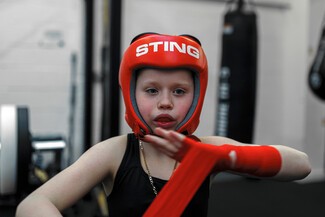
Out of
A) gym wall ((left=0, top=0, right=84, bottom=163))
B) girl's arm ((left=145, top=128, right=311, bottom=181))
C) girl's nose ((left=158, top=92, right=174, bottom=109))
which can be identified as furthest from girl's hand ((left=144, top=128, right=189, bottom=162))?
gym wall ((left=0, top=0, right=84, bottom=163))

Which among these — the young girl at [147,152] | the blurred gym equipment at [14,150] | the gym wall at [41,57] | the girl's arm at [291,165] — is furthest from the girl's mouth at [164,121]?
the gym wall at [41,57]

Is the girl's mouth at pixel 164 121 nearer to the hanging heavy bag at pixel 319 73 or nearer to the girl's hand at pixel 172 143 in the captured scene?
the girl's hand at pixel 172 143

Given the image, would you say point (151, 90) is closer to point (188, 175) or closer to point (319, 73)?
point (188, 175)

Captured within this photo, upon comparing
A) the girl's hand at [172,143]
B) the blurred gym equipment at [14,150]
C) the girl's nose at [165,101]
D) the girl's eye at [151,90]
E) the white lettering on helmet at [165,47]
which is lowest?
the blurred gym equipment at [14,150]

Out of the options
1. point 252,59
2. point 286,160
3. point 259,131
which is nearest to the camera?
point 286,160

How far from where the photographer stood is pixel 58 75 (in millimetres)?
3006

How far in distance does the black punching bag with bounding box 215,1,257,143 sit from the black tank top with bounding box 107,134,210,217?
2.20 metres

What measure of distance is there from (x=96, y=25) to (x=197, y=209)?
2.48 metres

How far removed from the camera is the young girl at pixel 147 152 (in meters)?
0.73

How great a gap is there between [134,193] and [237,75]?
7.62 feet

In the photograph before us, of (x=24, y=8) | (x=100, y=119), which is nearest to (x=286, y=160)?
(x=100, y=119)

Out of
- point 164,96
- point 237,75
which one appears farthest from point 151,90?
point 237,75

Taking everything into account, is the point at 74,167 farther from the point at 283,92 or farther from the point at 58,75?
the point at 283,92

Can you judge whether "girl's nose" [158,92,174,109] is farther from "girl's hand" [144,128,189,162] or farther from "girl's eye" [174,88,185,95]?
"girl's hand" [144,128,189,162]
